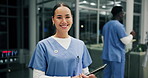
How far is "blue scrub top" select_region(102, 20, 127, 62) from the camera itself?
2.31 metres

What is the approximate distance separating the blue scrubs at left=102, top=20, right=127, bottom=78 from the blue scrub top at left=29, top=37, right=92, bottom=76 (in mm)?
1354

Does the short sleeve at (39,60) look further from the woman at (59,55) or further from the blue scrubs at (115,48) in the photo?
the blue scrubs at (115,48)

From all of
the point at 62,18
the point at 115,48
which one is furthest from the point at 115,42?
the point at 62,18

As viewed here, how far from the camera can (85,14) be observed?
5824 millimetres

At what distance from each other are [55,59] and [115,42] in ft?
4.95

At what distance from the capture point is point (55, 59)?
Answer: 1.02 meters

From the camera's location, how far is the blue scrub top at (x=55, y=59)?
102 cm

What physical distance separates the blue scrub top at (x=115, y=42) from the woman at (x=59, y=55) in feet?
4.34

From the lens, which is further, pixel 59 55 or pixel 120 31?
pixel 120 31

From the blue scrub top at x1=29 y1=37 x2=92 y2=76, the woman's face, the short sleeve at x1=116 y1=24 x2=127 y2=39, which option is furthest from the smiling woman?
the short sleeve at x1=116 y1=24 x2=127 y2=39

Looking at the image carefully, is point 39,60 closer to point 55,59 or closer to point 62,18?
point 55,59

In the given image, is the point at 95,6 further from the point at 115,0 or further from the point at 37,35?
the point at 37,35

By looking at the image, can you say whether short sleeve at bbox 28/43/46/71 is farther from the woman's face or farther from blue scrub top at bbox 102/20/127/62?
blue scrub top at bbox 102/20/127/62

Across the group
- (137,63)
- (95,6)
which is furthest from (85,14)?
(137,63)
